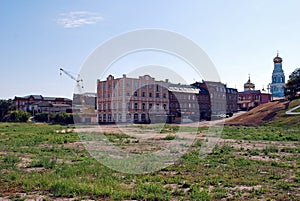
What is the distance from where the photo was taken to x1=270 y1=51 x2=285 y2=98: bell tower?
90.2 metres

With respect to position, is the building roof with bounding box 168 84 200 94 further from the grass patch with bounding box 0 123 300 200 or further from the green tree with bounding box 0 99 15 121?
the grass patch with bounding box 0 123 300 200

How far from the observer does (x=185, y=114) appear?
66188mm

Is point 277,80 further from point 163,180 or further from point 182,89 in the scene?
point 163,180

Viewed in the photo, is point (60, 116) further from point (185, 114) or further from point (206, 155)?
point (206, 155)

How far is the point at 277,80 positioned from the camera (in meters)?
92.6

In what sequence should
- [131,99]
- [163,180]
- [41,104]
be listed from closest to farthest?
[163,180] → [131,99] → [41,104]

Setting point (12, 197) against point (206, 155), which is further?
point (206, 155)

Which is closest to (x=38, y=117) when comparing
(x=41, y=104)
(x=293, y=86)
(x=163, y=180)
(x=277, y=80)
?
(x=41, y=104)

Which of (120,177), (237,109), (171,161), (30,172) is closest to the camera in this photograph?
(120,177)

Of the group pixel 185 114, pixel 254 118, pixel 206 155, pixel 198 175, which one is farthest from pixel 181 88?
pixel 198 175

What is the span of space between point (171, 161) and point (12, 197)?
22.9 ft

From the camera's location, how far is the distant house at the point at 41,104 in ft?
287

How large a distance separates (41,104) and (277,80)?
2612 inches

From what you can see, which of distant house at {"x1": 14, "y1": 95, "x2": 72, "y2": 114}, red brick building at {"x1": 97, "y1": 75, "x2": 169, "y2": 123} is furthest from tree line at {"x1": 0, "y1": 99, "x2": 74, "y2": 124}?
distant house at {"x1": 14, "y1": 95, "x2": 72, "y2": 114}
